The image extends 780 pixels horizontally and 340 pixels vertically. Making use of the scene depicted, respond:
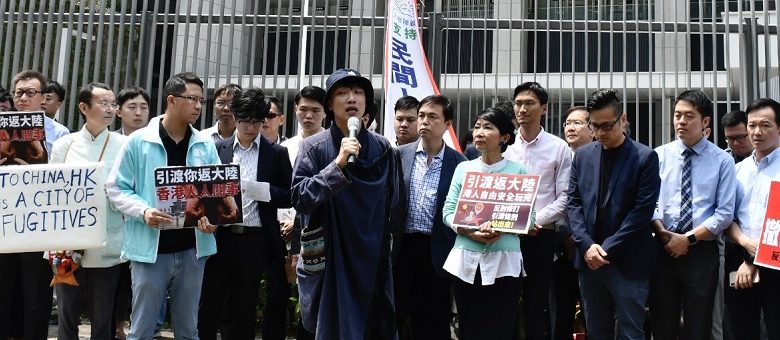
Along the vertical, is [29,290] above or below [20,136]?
below

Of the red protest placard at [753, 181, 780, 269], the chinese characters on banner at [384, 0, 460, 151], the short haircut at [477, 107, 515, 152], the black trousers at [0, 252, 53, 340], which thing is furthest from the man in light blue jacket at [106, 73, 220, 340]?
the red protest placard at [753, 181, 780, 269]

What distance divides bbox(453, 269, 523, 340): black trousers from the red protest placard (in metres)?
1.45

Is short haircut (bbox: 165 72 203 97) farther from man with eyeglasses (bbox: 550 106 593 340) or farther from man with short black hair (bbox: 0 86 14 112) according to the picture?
man with eyeglasses (bbox: 550 106 593 340)

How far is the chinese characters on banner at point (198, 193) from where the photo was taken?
14.9 ft

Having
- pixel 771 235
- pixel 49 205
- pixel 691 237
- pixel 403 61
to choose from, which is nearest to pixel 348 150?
pixel 49 205

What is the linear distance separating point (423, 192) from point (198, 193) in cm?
154

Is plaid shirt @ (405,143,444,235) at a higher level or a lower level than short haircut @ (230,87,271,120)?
lower

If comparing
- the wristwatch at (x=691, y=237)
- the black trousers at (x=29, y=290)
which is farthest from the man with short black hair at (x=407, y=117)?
the black trousers at (x=29, y=290)

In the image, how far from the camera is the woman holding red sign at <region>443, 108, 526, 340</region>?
16.2 feet

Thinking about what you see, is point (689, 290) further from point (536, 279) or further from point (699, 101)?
point (699, 101)

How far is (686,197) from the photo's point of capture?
521 cm

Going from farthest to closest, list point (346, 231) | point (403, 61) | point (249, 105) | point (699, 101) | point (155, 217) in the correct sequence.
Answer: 1. point (403, 61)
2. point (249, 105)
3. point (699, 101)
4. point (155, 217)
5. point (346, 231)

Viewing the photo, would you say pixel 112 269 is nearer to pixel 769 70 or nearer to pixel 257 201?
pixel 257 201

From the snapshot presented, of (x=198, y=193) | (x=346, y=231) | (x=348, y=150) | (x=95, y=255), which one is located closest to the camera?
(x=348, y=150)
